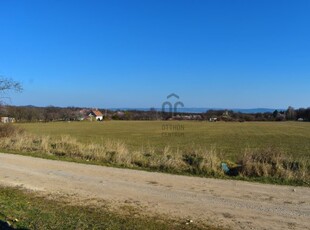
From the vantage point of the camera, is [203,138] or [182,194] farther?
[203,138]

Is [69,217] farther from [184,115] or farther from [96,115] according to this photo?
[96,115]

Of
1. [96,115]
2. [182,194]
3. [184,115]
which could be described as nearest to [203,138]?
[182,194]

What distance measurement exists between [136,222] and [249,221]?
2.12 metres

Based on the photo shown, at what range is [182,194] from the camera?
956 centimetres

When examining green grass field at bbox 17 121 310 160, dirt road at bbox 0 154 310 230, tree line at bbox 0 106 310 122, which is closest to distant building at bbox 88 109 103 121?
tree line at bbox 0 106 310 122

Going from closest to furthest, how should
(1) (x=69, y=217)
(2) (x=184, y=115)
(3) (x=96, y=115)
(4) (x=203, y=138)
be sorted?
(1) (x=69, y=217)
(4) (x=203, y=138)
(2) (x=184, y=115)
(3) (x=96, y=115)

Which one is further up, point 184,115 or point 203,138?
point 184,115

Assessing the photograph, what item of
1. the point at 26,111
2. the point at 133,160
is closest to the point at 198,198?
the point at 133,160

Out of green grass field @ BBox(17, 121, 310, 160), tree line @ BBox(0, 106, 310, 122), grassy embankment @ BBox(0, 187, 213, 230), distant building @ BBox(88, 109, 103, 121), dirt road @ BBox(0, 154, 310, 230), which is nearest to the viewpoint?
grassy embankment @ BBox(0, 187, 213, 230)

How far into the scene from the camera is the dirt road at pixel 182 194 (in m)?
7.40

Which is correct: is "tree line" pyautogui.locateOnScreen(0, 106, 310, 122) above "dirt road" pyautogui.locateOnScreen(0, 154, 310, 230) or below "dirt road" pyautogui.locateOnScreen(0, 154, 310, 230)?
above

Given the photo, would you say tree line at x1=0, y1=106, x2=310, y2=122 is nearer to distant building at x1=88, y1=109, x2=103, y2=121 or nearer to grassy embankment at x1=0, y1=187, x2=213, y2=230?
distant building at x1=88, y1=109, x2=103, y2=121

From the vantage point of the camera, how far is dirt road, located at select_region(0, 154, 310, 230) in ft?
24.3

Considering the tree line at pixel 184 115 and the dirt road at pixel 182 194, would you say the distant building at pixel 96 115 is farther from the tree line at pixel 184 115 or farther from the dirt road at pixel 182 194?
the dirt road at pixel 182 194
